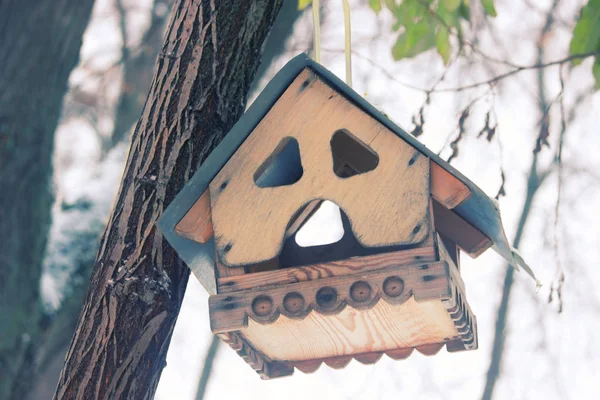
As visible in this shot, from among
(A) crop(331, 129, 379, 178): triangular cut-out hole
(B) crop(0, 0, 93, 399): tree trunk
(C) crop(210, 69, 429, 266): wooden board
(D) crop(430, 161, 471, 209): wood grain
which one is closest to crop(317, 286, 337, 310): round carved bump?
(C) crop(210, 69, 429, 266): wooden board

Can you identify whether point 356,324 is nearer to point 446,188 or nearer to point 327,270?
point 327,270

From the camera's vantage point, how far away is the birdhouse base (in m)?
1.39

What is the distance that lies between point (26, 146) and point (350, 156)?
1807mm

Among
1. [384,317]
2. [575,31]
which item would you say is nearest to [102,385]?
[384,317]

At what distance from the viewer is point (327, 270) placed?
4.68 feet

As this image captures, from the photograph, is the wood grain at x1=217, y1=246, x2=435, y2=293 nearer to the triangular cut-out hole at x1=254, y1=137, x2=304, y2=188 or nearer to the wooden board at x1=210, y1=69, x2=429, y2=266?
the wooden board at x1=210, y1=69, x2=429, y2=266

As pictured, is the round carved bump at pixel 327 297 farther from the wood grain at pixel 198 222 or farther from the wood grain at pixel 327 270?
the wood grain at pixel 198 222

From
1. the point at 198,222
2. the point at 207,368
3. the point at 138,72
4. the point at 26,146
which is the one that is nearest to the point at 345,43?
the point at 198,222

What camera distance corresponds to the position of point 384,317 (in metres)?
1.53

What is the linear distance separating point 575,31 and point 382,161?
0.73 m

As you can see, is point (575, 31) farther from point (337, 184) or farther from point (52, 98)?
point (52, 98)

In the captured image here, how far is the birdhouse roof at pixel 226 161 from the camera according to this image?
1.54m

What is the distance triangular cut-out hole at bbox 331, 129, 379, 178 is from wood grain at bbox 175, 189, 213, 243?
0.38 m

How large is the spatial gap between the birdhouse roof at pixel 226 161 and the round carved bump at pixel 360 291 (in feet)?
0.97
